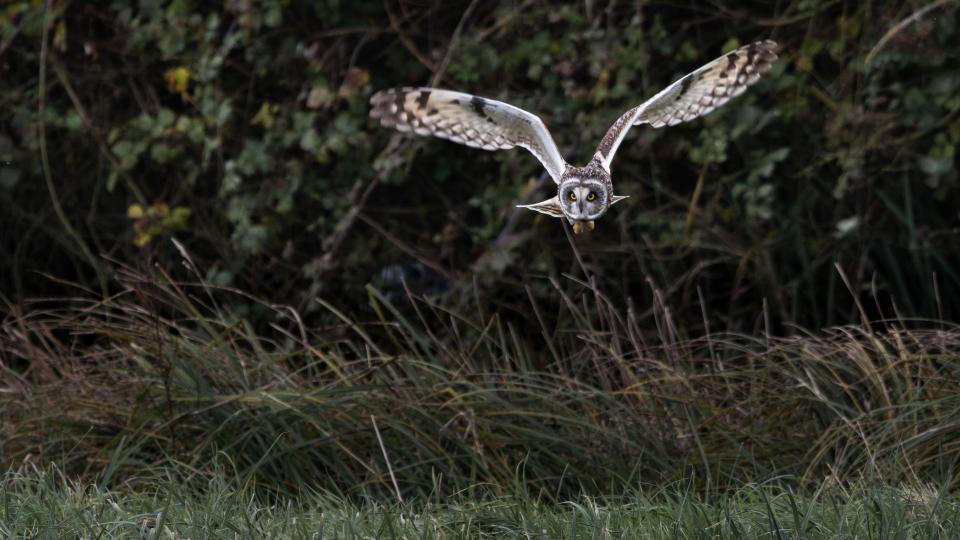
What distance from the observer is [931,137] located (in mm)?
5566

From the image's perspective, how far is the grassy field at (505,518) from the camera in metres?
3.05

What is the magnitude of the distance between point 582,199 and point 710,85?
487mm

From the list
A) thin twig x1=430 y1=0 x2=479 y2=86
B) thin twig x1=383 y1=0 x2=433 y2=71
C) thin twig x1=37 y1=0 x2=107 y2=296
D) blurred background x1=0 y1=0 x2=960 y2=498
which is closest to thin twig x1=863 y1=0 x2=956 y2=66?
blurred background x1=0 y1=0 x2=960 y2=498

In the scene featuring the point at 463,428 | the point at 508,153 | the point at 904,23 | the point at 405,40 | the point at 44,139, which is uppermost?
the point at 904,23

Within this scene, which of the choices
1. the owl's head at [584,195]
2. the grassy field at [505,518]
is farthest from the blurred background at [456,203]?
the owl's head at [584,195]

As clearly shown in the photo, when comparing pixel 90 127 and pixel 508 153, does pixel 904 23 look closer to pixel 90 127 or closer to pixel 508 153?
pixel 508 153

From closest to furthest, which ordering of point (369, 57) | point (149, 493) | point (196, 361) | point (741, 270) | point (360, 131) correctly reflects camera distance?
point (149, 493)
point (196, 361)
point (741, 270)
point (360, 131)
point (369, 57)

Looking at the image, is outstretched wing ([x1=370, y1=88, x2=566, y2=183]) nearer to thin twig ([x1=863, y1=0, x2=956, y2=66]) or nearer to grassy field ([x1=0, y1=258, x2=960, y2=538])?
grassy field ([x1=0, y1=258, x2=960, y2=538])

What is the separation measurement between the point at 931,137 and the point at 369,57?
2.45 metres

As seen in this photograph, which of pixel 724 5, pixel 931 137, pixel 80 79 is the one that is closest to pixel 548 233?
pixel 724 5

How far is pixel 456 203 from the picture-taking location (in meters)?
6.29

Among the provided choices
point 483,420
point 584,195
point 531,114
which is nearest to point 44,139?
point 483,420

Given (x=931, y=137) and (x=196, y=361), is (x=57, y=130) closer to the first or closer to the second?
(x=196, y=361)

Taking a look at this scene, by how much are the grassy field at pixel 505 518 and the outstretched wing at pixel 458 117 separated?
4.33ft
